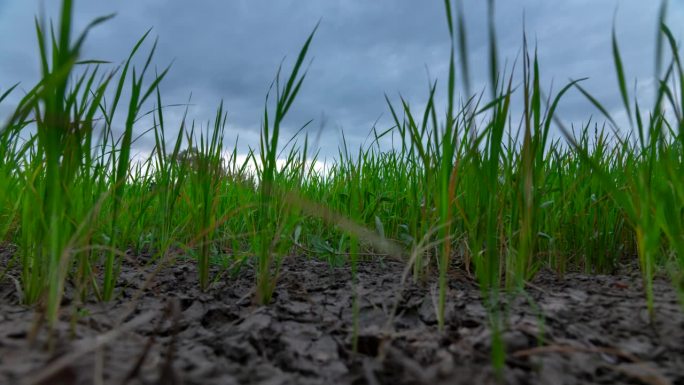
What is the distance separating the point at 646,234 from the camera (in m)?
0.96

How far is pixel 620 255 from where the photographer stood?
5.91 feet

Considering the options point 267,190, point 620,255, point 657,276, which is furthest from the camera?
point 620,255

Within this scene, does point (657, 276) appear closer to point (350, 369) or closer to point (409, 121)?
point (409, 121)

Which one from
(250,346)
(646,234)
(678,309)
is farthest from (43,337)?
(678,309)

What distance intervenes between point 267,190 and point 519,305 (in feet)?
2.29

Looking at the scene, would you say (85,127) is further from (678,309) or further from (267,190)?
(678,309)

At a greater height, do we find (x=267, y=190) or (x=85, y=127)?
(x=85, y=127)

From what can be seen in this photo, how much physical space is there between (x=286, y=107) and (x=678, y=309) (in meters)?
1.03

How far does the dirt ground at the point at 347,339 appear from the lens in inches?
27.5

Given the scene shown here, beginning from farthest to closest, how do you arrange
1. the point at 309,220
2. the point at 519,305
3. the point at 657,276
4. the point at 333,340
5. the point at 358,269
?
the point at 309,220 → the point at 358,269 → the point at 657,276 → the point at 519,305 → the point at 333,340

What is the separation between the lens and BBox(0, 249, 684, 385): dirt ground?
70 cm

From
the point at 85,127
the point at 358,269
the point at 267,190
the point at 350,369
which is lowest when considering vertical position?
the point at 350,369

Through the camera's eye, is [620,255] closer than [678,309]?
No

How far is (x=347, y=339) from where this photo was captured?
922mm
